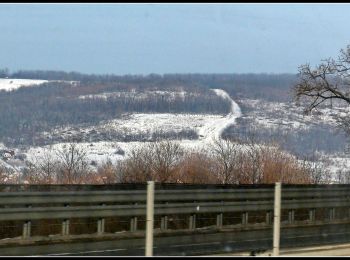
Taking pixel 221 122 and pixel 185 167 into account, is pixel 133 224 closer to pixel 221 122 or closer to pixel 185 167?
pixel 185 167

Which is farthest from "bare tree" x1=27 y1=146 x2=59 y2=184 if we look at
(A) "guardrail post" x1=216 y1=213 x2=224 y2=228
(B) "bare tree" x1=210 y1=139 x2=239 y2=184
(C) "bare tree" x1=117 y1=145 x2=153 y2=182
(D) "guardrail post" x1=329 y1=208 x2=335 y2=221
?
(D) "guardrail post" x1=329 y1=208 x2=335 y2=221

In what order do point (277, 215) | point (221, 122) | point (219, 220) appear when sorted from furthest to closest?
point (221, 122) < point (219, 220) < point (277, 215)

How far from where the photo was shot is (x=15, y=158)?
38500 millimetres

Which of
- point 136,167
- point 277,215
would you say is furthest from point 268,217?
point 136,167

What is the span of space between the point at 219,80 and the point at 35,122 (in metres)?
14.3

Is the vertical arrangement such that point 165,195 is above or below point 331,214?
above

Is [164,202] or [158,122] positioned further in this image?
[158,122]

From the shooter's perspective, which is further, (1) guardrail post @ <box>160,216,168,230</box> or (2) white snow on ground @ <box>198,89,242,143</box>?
(2) white snow on ground @ <box>198,89,242,143</box>

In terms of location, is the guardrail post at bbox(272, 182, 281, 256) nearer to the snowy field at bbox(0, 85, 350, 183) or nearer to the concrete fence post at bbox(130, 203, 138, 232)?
the concrete fence post at bbox(130, 203, 138, 232)

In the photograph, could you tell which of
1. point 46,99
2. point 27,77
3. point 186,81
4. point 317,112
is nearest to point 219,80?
point 186,81

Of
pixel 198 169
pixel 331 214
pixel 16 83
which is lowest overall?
pixel 198 169

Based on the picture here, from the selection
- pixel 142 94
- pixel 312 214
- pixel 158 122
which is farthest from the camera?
pixel 142 94

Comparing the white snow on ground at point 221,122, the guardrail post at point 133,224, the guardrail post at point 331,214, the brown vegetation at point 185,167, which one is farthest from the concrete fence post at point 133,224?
the white snow on ground at point 221,122

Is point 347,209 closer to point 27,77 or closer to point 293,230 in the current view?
point 293,230
